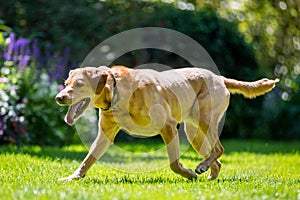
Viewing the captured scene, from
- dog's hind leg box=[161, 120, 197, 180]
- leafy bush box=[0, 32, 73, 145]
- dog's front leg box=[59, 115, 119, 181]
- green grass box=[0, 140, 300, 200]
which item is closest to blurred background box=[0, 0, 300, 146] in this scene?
leafy bush box=[0, 32, 73, 145]

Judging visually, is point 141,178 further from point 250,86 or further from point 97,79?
point 250,86

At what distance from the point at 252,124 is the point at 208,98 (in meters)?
7.49

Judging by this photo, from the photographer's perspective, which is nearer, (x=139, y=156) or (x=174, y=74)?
(x=174, y=74)

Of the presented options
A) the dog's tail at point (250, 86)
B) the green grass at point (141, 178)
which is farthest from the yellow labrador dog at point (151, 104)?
the green grass at point (141, 178)

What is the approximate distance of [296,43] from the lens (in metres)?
15.4

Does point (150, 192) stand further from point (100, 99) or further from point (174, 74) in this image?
point (174, 74)

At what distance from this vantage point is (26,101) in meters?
8.60

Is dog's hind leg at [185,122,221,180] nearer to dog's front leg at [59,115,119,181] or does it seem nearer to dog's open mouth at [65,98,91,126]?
dog's front leg at [59,115,119,181]

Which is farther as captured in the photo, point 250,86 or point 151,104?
point 250,86

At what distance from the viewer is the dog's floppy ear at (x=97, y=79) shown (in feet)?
16.3

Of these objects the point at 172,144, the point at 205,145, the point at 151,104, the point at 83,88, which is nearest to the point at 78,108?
the point at 83,88

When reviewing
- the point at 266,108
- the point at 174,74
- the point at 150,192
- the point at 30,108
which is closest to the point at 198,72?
the point at 174,74

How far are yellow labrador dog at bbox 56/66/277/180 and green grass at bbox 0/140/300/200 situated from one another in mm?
326

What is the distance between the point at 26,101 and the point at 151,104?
4.02 m
